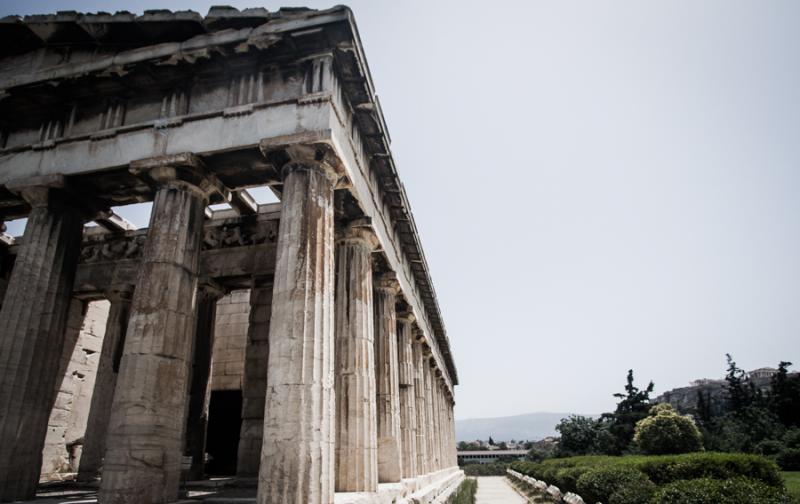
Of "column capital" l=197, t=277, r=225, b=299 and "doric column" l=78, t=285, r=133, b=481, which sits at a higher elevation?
"column capital" l=197, t=277, r=225, b=299

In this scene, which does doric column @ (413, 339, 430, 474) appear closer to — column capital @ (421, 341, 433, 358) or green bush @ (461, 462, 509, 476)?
column capital @ (421, 341, 433, 358)

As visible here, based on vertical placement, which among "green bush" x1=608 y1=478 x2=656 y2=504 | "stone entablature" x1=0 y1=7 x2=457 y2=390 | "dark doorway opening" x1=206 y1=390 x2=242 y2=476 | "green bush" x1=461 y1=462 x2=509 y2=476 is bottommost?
"green bush" x1=461 y1=462 x2=509 y2=476

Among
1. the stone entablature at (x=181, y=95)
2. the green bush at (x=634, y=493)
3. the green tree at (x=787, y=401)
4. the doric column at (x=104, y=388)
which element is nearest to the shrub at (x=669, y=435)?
the green tree at (x=787, y=401)

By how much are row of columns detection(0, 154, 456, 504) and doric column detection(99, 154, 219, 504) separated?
0.07ft

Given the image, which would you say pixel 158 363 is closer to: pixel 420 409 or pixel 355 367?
pixel 355 367

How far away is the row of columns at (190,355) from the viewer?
7886mm

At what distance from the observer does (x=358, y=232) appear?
1271 cm

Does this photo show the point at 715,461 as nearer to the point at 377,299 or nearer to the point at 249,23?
the point at 377,299

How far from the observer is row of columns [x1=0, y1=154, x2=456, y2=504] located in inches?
310

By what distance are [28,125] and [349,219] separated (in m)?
8.25

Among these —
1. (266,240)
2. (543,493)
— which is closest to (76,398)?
(266,240)

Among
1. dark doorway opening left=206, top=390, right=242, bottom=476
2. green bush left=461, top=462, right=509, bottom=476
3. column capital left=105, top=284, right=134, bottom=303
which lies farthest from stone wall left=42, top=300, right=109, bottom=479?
green bush left=461, top=462, right=509, bottom=476

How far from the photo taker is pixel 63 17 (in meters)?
11.1

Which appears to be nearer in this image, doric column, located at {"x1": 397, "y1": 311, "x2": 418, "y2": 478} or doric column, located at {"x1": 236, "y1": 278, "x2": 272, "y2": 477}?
doric column, located at {"x1": 236, "y1": 278, "x2": 272, "y2": 477}
